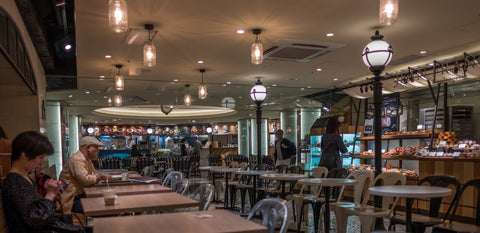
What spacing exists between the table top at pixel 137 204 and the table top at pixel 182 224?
361 millimetres

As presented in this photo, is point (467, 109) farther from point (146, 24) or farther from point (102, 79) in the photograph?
point (102, 79)

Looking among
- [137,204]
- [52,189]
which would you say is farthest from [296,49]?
[52,189]

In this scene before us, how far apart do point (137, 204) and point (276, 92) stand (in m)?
9.42

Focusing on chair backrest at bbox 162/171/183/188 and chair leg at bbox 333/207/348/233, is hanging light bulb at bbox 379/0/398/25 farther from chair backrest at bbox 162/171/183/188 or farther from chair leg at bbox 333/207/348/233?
chair backrest at bbox 162/171/183/188

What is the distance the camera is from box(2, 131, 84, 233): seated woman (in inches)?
94.6

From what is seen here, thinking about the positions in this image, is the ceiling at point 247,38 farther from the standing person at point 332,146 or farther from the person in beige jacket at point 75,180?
the person in beige jacket at point 75,180

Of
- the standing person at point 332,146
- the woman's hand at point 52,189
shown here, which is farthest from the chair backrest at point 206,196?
the standing person at point 332,146

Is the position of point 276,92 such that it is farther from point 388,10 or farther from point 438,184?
point 388,10

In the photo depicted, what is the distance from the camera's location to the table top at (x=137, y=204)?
9.72ft

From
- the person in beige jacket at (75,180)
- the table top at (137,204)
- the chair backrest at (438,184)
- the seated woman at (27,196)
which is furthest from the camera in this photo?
the person in beige jacket at (75,180)

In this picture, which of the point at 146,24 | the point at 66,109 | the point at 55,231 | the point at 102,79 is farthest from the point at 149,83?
the point at 55,231

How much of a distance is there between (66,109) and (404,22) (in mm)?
9168

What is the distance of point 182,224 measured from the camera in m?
2.44

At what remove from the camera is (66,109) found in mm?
11266
